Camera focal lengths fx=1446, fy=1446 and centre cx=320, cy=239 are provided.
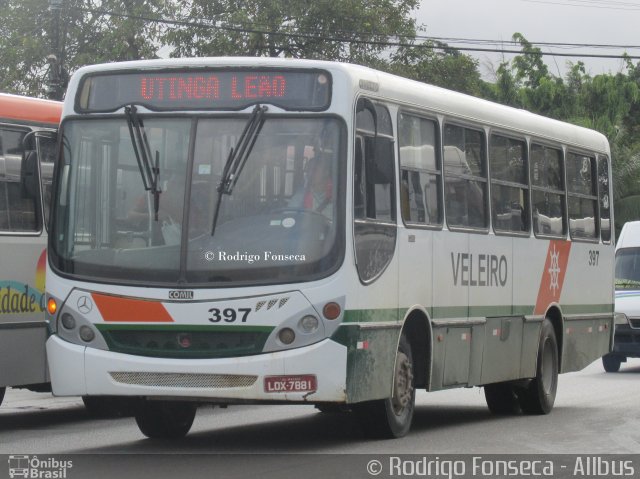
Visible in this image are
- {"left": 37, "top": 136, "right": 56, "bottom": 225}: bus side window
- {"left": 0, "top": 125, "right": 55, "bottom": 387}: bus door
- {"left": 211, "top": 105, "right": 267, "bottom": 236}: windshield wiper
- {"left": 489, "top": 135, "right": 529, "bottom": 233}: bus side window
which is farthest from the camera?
{"left": 489, "top": 135, "right": 529, "bottom": 233}: bus side window

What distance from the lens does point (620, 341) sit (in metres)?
21.6

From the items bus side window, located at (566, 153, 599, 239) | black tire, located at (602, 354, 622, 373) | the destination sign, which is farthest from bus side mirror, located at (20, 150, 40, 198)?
black tire, located at (602, 354, 622, 373)

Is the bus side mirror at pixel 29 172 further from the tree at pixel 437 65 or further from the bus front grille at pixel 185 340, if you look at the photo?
the tree at pixel 437 65

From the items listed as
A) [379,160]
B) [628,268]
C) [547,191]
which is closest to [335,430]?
[379,160]

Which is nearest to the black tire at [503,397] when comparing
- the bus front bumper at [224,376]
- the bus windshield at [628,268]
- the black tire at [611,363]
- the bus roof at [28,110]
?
the bus front bumper at [224,376]

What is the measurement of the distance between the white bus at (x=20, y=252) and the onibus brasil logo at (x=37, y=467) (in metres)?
2.22

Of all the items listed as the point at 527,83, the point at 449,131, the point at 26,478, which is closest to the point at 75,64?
the point at 527,83

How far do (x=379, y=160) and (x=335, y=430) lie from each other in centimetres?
287

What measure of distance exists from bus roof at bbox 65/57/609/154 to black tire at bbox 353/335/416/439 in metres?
2.02

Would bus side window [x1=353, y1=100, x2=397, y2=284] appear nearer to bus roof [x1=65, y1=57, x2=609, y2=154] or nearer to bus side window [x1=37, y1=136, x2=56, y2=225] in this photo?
bus roof [x1=65, y1=57, x2=609, y2=154]

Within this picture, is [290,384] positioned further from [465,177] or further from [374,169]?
[465,177]

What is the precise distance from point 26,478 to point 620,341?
13.8 metres

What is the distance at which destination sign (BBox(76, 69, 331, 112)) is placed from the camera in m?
10.5

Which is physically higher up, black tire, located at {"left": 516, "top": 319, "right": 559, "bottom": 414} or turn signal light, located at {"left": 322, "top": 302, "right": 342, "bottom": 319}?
turn signal light, located at {"left": 322, "top": 302, "right": 342, "bottom": 319}
